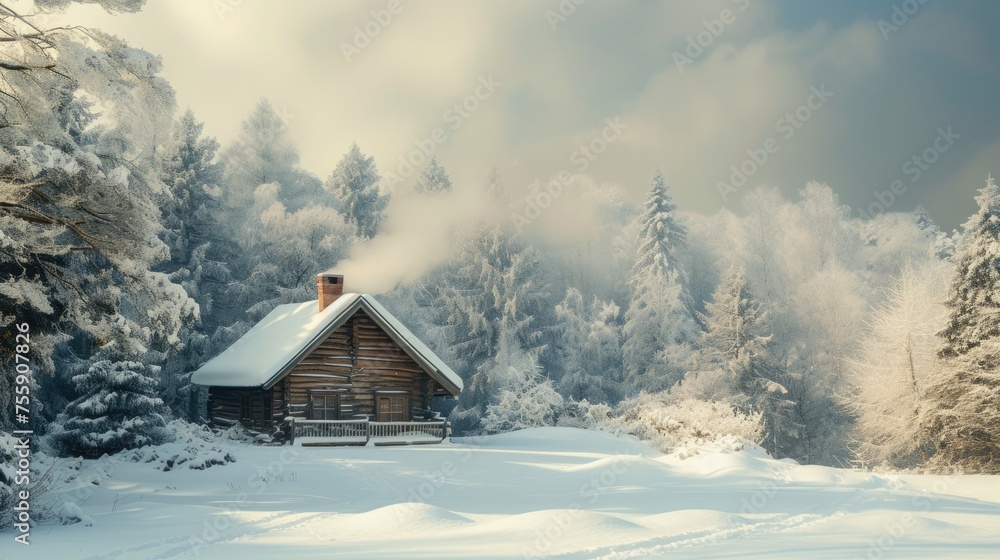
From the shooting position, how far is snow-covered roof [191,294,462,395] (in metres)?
28.6

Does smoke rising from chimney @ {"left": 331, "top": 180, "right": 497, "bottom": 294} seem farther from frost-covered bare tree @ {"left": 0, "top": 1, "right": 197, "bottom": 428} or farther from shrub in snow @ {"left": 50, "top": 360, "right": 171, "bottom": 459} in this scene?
frost-covered bare tree @ {"left": 0, "top": 1, "right": 197, "bottom": 428}

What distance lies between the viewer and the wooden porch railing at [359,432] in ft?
94.0

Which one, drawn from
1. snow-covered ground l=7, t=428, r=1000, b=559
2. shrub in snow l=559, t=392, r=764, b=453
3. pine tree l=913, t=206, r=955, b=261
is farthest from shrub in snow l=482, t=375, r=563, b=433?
pine tree l=913, t=206, r=955, b=261

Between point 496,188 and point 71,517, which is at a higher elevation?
point 496,188

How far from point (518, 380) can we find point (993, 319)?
2292cm

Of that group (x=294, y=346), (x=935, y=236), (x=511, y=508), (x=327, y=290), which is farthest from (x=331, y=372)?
(x=935, y=236)

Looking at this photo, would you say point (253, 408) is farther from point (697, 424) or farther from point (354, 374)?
point (697, 424)

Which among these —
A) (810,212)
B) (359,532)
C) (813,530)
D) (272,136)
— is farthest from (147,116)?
(810,212)

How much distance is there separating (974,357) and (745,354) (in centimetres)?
1584

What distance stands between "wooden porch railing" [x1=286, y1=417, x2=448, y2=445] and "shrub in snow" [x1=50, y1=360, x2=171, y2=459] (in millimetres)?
5679

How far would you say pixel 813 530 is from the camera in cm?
1372

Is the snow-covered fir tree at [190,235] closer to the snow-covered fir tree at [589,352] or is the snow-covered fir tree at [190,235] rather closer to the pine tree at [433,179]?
the snow-covered fir tree at [589,352]

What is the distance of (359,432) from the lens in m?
29.4

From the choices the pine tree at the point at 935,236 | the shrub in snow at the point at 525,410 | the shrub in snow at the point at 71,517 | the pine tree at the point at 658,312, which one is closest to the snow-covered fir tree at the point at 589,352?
the pine tree at the point at 658,312
